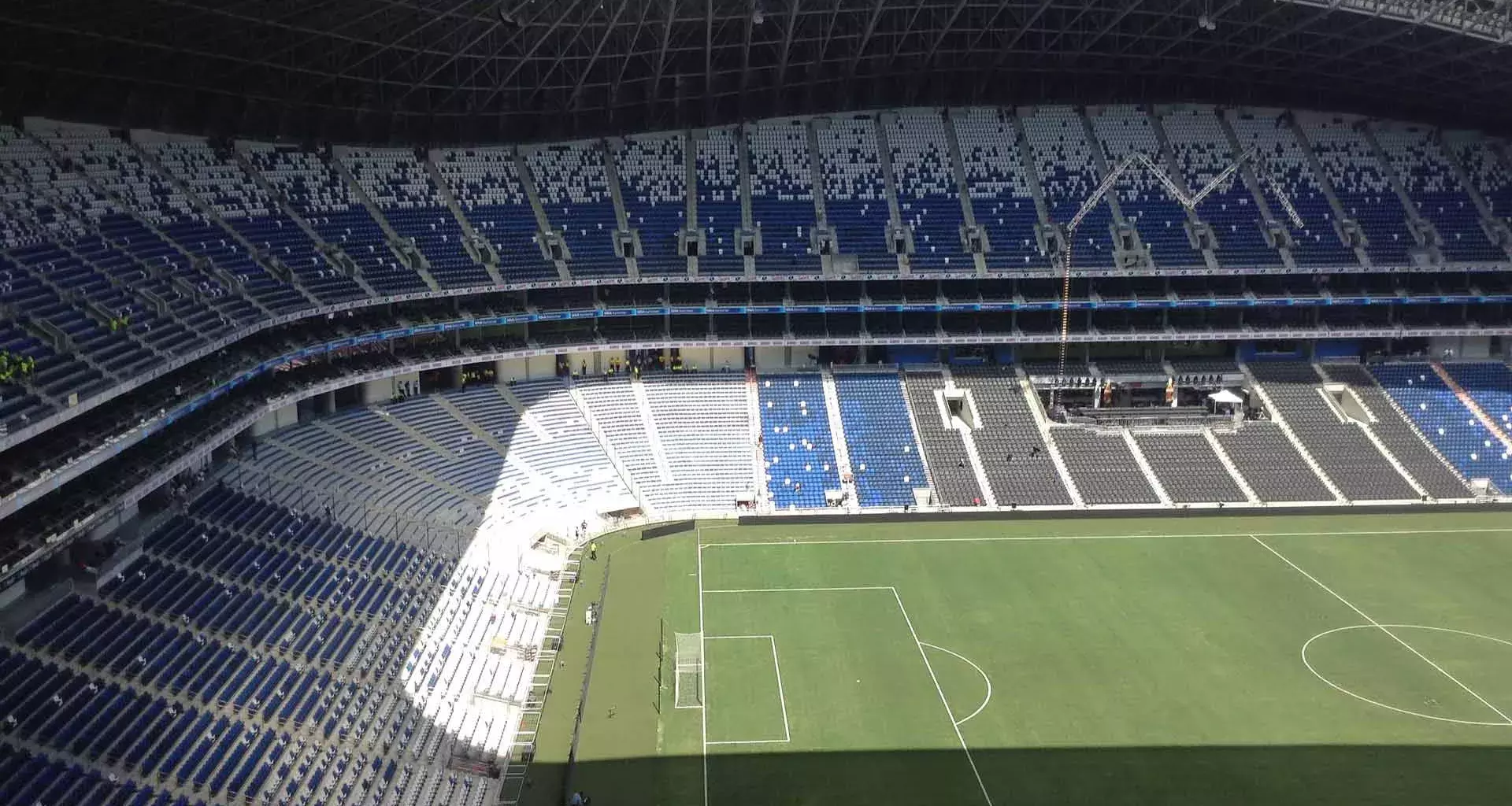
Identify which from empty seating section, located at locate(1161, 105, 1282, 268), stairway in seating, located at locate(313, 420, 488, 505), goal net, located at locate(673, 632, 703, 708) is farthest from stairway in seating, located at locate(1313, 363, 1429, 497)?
stairway in seating, located at locate(313, 420, 488, 505)

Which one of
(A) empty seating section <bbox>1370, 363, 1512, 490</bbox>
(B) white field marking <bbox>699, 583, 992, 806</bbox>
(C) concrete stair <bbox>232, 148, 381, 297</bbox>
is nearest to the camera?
(B) white field marking <bbox>699, 583, 992, 806</bbox>

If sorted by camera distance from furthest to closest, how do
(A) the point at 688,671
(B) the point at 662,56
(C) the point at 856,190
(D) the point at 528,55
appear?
(C) the point at 856,190 → (B) the point at 662,56 → (D) the point at 528,55 → (A) the point at 688,671

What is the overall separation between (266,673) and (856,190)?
45.2 metres

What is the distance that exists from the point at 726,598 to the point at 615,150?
32.3 m

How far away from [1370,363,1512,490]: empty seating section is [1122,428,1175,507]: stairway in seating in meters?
15.6

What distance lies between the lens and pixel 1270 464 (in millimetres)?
62062

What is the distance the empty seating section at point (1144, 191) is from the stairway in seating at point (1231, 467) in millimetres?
10242

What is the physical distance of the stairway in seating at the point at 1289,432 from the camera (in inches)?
2388

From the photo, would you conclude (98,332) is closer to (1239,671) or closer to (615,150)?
(615,150)

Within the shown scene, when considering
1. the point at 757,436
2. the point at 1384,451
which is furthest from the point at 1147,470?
the point at 757,436

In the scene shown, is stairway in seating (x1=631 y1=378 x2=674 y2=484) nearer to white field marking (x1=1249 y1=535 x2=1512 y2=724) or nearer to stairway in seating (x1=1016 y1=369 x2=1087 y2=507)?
stairway in seating (x1=1016 y1=369 x2=1087 y2=507)

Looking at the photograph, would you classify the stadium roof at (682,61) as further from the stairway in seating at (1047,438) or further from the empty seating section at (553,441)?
the stairway in seating at (1047,438)

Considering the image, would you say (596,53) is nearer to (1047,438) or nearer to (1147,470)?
(1047,438)

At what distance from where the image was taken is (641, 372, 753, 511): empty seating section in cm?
5947
